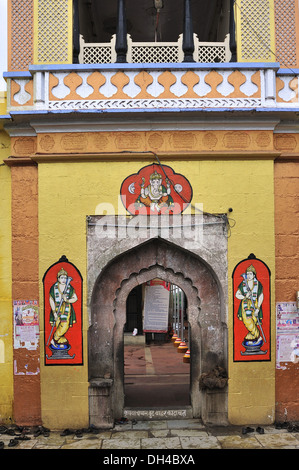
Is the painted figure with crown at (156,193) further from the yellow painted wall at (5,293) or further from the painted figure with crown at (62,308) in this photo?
the yellow painted wall at (5,293)

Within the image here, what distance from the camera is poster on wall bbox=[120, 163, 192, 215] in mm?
6984

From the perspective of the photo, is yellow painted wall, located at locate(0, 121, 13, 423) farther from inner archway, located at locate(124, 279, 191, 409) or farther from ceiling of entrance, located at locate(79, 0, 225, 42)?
ceiling of entrance, located at locate(79, 0, 225, 42)

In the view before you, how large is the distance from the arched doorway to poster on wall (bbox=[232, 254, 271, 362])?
0.22 metres

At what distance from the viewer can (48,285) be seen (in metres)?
6.92

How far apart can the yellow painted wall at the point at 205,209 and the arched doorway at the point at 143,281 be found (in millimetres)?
296

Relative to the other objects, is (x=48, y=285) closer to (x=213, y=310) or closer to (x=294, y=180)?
(x=213, y=310)

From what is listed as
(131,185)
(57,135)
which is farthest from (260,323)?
(57,135)

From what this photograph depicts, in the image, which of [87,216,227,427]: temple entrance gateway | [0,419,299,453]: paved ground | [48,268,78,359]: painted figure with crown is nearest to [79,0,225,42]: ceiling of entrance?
[87,216,227,427]: temple entrance gateway

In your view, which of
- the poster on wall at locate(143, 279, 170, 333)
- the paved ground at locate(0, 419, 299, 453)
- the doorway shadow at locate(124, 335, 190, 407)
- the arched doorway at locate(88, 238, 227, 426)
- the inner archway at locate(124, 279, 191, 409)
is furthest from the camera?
the poster on wall at locate(143, 279, 170, 333)

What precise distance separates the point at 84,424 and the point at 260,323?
2.95m

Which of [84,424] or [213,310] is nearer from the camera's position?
[84,424]

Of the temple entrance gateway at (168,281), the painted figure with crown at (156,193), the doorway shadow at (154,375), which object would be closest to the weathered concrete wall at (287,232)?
the temple entrance gateway at (168,281)

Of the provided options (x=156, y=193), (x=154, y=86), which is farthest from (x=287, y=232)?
(x=154, y=86)
